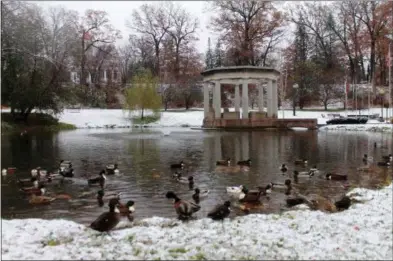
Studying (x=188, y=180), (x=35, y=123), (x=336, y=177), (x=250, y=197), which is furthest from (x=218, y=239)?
(x=35, y=123)

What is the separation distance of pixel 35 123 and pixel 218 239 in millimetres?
42134

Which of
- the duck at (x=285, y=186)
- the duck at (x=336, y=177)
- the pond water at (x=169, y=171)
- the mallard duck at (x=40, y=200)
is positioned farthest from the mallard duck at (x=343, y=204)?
the mallard duck at (x=40, y=200)

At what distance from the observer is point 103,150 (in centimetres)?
2270

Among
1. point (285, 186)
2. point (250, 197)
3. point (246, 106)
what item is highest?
point (246, 106)

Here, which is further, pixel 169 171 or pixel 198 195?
pixel 169 171

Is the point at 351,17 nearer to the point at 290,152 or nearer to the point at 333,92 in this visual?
the point at 333,92

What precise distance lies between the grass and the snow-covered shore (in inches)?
1416

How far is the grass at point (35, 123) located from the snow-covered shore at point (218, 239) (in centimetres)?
3597

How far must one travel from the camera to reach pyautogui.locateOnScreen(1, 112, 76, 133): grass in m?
41.3

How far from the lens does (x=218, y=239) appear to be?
687cm

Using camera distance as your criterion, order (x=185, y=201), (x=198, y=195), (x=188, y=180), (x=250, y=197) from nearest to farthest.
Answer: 1. (x=185, y=201)
2. (x=250, y=197)
3. (x=198, y=195)
4. (x=188, y=180)

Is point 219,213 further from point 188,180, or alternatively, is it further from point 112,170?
point 112,170

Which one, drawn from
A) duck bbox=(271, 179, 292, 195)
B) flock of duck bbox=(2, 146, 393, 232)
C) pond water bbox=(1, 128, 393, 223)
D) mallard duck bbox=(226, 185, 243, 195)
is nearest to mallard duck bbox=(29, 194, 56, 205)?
flock of duck bbox=(2, 146, 393, 232)

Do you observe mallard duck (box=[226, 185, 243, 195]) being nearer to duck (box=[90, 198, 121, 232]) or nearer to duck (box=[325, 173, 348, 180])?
duck (box=[325, 173, 348, 180])
